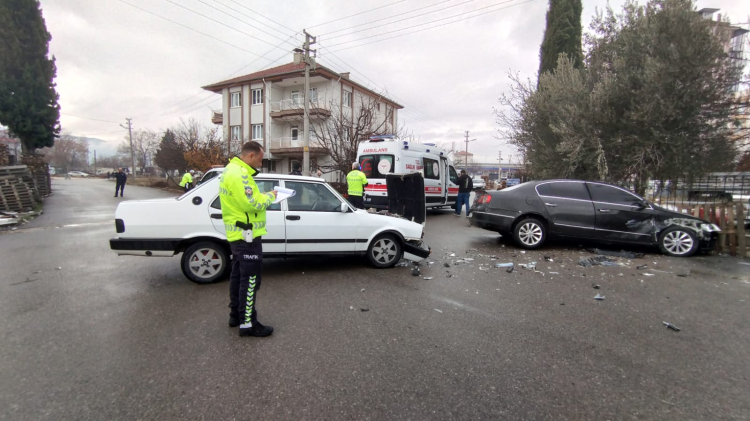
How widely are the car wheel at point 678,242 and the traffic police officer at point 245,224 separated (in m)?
7.53

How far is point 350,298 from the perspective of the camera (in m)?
4.51

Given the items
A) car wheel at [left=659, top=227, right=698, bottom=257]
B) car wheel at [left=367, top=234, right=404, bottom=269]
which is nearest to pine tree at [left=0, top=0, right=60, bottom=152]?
car wheel at [left=367, top=234, right=404, bottom=269]

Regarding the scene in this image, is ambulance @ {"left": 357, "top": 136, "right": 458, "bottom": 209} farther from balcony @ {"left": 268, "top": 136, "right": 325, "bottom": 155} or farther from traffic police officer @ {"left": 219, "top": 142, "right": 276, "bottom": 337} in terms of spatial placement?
balcony @ {"left": 268, "top": 136, "right": 325, "bottom": 155}

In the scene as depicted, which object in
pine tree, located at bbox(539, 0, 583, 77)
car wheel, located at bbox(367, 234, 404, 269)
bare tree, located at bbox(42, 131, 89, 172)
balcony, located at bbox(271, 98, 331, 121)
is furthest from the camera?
bare tree, located at bbox(42, 131, 89, 172)

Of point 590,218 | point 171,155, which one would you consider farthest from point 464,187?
point 171,155

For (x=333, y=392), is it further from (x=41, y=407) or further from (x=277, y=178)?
(x=277, y=178)

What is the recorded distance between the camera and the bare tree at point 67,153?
258ft

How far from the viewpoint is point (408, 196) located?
285 inches

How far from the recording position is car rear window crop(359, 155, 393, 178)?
12141mm

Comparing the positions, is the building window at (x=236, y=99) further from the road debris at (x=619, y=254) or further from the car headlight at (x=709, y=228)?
the car headlight at (x=709, y=228)

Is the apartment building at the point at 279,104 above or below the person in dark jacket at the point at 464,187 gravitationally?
above

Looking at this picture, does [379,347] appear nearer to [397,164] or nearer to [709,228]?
[709,228]

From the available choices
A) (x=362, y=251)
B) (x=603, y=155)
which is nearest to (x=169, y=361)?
(x=362, y=251)

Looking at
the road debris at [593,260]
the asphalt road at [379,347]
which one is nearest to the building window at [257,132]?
the asphalt road at [379,347]
